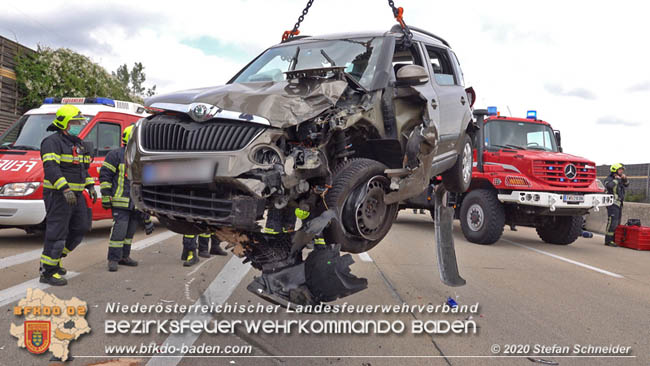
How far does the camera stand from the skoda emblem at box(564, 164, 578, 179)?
9961mm

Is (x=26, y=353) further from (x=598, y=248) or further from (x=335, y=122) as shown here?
(x=598, y=248)

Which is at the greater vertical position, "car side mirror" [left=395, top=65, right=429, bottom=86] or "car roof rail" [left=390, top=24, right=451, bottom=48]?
"car roof rail" [left=390, top=24, right=451, bottom=48]

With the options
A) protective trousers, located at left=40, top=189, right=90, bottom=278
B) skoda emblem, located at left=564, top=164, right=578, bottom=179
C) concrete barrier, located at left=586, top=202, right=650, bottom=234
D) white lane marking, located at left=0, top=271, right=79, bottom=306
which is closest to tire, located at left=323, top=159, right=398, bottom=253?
white lane marking, located at left=0, top=271, right=79, bottom=306

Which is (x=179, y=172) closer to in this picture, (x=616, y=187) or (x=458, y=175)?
(x=458, y=175)

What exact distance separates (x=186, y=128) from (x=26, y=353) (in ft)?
6.09

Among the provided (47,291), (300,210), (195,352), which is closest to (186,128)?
(300,210)

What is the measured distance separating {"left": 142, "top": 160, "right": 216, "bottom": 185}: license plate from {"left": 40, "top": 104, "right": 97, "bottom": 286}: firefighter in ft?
7.86

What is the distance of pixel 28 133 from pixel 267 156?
7281 mm

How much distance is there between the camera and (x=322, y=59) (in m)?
4.44

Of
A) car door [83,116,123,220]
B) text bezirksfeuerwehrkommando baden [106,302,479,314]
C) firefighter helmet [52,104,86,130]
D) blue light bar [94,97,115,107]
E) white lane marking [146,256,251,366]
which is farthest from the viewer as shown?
blue light bar [94,97,115,107]

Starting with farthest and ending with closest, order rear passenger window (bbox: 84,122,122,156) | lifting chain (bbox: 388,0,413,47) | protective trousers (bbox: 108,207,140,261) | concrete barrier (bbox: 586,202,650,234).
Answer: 1. concrete barrier (bbox: 586,202,650,234)
2. rear passenger window (bbox: 84,122,122,156)
3. protective trousers (bbox: 108,207,140,261)
4. lifting chain (bbox: 388,0,413,47)

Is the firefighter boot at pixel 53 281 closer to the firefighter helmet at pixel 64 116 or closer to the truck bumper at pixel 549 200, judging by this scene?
the firefighter helmet at pixel 64 116

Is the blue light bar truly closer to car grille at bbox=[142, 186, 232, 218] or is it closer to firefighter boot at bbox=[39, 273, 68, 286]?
firefighter boot at bbox=[39, 273, 68, 286]

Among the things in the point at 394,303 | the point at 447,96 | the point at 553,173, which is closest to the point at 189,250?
the point at 394,303
